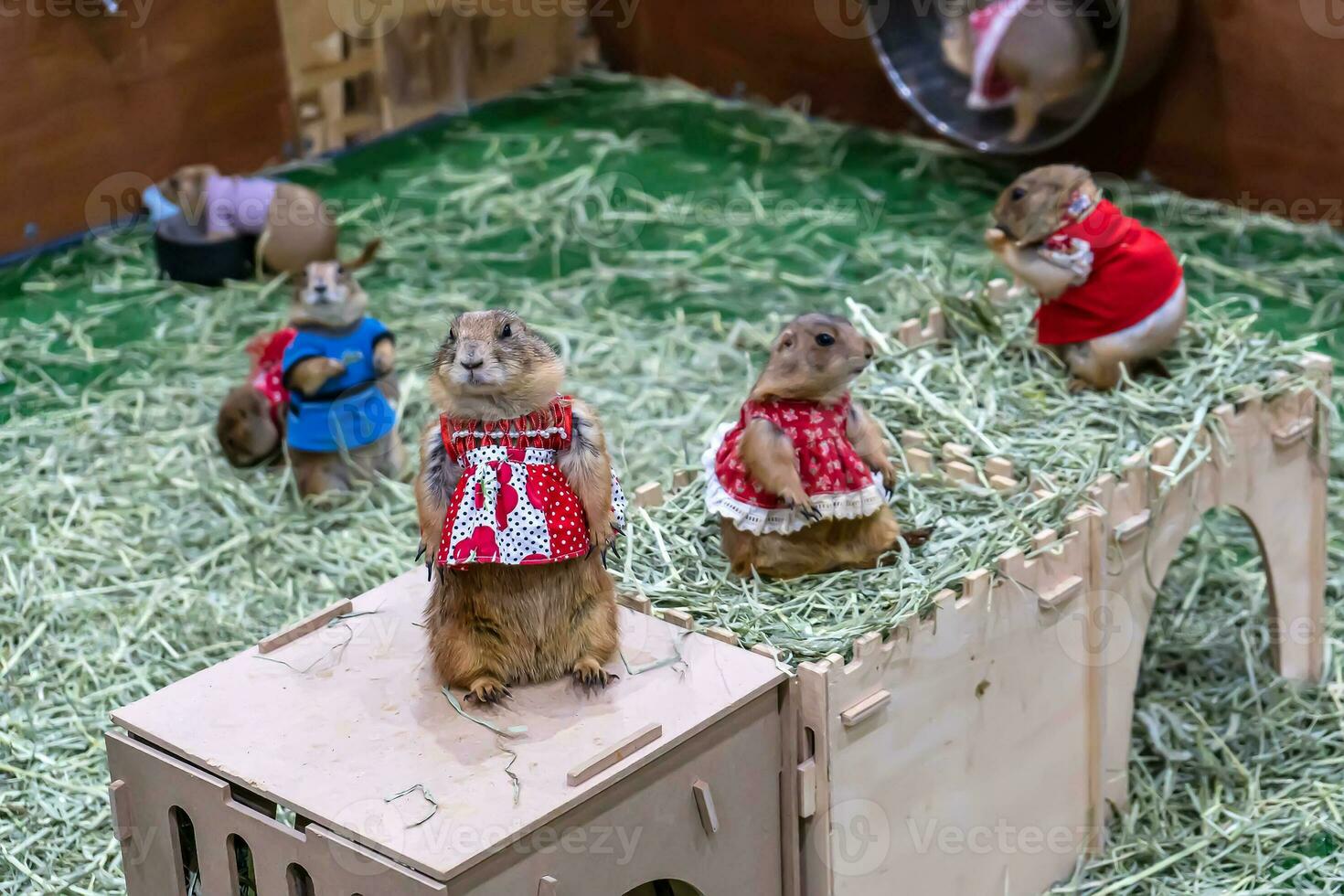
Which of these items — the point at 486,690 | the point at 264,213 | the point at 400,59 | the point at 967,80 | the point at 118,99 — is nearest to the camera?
the point at 486,690

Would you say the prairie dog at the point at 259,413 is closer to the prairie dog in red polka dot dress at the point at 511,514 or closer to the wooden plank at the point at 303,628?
the wooden plank at the point at 303,628

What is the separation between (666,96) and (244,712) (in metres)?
4.88

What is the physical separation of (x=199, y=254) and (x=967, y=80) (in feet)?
8.90

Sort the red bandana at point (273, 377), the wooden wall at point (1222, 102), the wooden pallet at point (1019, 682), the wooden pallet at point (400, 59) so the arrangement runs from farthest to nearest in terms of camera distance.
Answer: the wooden pallet at point (400, 59)
the wooden wall at point (1222, 102)
the red bandana at point (273, 377)
the wooden pallet at point (1019, 682)

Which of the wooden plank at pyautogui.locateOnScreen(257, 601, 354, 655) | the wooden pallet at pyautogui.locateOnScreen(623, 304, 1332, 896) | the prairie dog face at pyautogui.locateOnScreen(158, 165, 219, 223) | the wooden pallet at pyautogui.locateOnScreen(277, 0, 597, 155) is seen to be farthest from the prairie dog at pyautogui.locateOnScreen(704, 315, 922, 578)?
the wooden pallet at pyautogui.locateOnScreen(277, 0, 597, 155)

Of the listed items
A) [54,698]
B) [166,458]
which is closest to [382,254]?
[166,458]

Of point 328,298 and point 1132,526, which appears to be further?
point 328,298

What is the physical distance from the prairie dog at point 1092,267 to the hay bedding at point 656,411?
4.0 inches

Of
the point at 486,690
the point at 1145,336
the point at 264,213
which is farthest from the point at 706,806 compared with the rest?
the point at 264,213

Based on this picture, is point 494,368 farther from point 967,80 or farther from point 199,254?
point 967,80

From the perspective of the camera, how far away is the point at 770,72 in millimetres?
6844

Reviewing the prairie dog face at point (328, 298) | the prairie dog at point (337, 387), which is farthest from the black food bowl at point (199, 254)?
the prairie dog face at point (328, 298)

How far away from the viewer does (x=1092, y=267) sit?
3430 millimetres

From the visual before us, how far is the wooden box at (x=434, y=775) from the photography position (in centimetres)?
225
